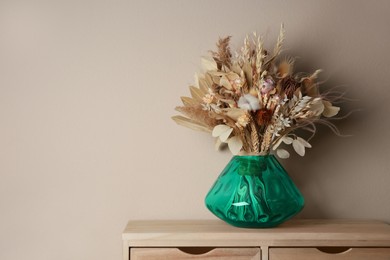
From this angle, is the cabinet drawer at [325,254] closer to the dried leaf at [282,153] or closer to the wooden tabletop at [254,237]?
the wooden tabletop at [254,237]

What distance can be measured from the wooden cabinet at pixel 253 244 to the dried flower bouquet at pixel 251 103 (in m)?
0.29

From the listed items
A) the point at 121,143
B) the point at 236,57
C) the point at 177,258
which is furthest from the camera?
the point at 121,143

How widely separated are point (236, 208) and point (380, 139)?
71 cm

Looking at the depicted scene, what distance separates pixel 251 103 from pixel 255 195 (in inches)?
12.1

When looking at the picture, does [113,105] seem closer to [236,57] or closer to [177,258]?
[236,57]

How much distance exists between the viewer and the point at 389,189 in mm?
2285

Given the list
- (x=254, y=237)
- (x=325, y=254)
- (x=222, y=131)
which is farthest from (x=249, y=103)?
(x=325, y=254)

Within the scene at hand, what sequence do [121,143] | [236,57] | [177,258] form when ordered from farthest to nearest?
[121,143] → [236,57] → [177,258]

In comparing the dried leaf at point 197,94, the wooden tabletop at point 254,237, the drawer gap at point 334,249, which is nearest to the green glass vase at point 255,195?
the wooden tabletop at point 254,237

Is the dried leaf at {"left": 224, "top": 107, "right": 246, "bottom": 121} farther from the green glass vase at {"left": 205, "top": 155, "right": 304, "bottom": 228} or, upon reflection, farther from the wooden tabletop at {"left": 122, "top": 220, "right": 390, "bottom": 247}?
the wooden tabletop at {"left": 122, "top": 220, "right": 390, "bottom": 247}

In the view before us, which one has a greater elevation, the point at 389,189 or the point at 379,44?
the point at 379,44

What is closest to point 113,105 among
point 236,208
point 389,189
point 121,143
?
point 121,143

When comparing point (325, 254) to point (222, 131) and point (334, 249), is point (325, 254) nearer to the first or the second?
point (334, 249)

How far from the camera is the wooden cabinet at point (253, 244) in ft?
6.28
